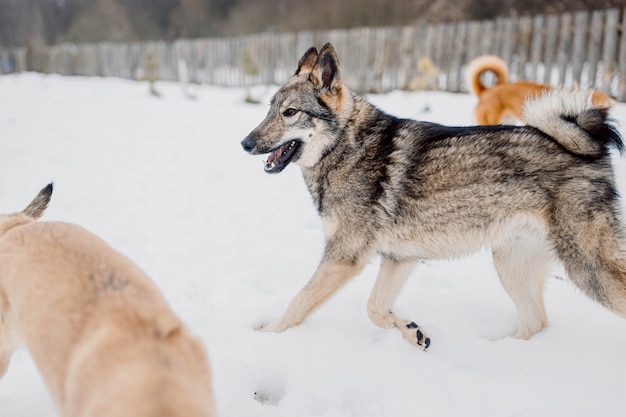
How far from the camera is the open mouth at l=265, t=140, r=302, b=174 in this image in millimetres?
3332

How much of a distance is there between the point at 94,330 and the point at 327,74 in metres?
2.28

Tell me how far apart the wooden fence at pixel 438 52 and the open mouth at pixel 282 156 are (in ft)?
19.5

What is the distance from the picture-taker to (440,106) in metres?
8.15

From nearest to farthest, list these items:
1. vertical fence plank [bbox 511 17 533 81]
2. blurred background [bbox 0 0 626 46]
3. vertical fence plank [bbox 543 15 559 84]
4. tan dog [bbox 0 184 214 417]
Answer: tan dog [bbox 0 184 214 417] → vertical fence plank [bbox 543 15 559 84] → vertical fence plank [bbox 511 17 533 81] → blurred background [bbox 0 0 626 46]

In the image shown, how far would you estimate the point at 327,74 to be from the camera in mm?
3293

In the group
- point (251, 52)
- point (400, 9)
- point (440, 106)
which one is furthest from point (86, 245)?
point (400, 9)

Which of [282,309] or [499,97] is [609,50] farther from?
[282,309]

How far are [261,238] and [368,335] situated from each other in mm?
1757

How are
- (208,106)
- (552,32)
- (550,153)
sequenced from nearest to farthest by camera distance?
1. (550,153)
2. (552,32)
3. (208,106)

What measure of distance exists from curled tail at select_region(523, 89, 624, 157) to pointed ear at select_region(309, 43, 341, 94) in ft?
4.08

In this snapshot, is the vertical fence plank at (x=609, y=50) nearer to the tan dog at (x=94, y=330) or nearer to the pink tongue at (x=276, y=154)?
the pink tongue at (x=276, y=154)

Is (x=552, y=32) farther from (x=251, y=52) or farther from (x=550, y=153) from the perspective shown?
(x=251, y=52)

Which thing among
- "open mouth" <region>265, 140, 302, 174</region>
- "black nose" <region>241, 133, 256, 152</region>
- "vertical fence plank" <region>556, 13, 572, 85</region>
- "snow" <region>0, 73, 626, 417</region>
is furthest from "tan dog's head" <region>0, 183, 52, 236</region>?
"vertical fence plank" <region>556, 13, 572, 85</region>

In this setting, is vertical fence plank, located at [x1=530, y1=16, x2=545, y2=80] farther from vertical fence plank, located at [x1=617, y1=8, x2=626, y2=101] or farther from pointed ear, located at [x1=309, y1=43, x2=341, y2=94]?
pointed ear, located at [x1=309, y1=43, x2=341, y2=94]
